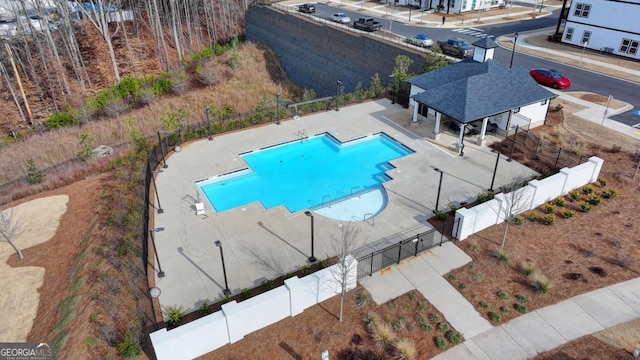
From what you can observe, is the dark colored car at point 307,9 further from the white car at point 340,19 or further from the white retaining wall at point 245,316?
the white retaining wall at point 245,316

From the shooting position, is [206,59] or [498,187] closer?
A: [498,187]

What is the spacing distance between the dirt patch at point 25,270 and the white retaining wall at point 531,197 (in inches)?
718

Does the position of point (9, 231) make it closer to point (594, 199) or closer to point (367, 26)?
point (594, 199)

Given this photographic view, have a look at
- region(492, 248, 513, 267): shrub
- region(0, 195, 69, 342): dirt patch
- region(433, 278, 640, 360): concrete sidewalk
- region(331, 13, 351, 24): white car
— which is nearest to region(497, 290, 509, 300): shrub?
region(433, 278, 640, 360): concrete sidewalk

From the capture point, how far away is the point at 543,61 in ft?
128

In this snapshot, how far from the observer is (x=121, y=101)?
43.7 metres

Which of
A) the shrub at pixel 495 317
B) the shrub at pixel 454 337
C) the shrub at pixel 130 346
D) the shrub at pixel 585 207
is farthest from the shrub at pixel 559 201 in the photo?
the shrub at pixel 130 346

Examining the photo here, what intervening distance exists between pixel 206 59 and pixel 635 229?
4769 cm

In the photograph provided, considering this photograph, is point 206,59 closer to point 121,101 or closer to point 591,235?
point 121,101

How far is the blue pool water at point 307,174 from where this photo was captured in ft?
74.6

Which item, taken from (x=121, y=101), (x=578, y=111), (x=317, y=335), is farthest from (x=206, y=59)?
(x=317, y=335)

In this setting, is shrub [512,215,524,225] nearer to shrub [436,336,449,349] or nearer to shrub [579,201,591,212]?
shrub [579,201,591,212]

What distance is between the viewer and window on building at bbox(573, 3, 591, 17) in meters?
42.5

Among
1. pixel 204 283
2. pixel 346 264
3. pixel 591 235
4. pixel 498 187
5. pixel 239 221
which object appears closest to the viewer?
pixel 346 264
